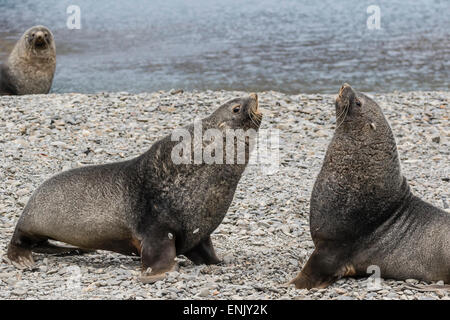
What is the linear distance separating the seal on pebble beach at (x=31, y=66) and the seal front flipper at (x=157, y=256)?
8.77 m

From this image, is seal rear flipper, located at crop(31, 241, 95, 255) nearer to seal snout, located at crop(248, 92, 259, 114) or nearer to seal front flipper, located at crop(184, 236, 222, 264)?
seal front flipper, located at crop(184, 236, 222, 264)

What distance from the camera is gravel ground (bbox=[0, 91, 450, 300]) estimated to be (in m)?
4.73

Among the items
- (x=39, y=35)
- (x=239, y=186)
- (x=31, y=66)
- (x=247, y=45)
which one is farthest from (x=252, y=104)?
(x=247, y=45)

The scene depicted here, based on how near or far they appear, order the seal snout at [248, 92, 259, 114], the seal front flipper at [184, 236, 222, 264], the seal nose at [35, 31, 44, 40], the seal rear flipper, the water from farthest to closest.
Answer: the water
the seal nose at [35, 31, 44, 40]
the seal rear flipper
the seal front flipper at [184, 236, 222, 264]
the seal snout at [248, 92, 259, 114]

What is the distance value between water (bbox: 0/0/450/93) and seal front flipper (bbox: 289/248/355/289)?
9016mm

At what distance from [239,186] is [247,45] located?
36.9ft

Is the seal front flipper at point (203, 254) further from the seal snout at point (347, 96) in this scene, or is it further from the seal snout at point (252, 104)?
the seal snout at point (347, 96)

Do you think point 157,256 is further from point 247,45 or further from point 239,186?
point 247,45

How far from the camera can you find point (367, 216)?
4.89 metres

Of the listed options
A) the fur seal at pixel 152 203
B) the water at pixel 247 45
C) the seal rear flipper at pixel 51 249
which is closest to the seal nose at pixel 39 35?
the water at pixel 247 45

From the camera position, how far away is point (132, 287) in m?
4.71

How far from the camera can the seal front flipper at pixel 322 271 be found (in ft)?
15.6

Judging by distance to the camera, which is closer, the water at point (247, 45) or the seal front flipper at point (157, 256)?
the seal front flipper at point (157, 256)

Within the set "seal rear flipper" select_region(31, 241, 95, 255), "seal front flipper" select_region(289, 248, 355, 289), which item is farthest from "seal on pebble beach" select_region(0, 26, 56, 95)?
"seal front flipper" select_region(289, 248, 355, 289)
